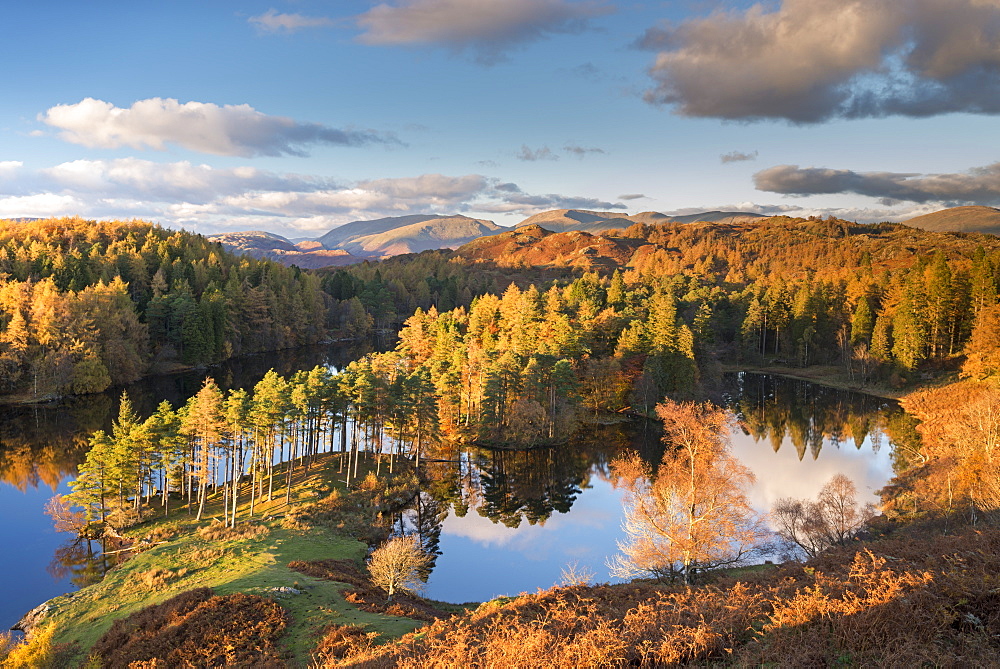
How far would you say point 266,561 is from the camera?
29.6 metres

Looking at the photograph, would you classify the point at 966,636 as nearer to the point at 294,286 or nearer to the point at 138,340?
the point at 138,340

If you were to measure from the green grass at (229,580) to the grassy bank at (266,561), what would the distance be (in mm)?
59

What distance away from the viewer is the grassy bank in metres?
21.7

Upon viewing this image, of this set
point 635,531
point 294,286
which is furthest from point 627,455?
point 294,286

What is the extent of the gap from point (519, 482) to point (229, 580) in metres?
28.1

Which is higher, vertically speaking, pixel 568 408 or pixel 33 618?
pixel 568 408

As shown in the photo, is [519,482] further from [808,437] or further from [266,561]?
[808,437]

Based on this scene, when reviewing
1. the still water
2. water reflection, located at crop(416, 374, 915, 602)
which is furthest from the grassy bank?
water reflection, located at crop(416, 374, 915, 602)

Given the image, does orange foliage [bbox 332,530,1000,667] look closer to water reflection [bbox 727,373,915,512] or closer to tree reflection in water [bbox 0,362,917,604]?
tree reflection in water [bbox 0,362,917,604]

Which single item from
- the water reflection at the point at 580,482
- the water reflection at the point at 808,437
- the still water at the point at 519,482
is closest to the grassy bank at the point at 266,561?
the still water at the point at 519,482

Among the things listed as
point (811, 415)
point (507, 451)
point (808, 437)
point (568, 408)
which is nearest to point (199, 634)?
point (507, 451)

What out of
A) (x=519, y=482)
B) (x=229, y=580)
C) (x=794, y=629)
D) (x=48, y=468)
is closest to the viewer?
(x=794, y=629)

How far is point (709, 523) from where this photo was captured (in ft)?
82.6

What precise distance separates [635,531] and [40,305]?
293ft
